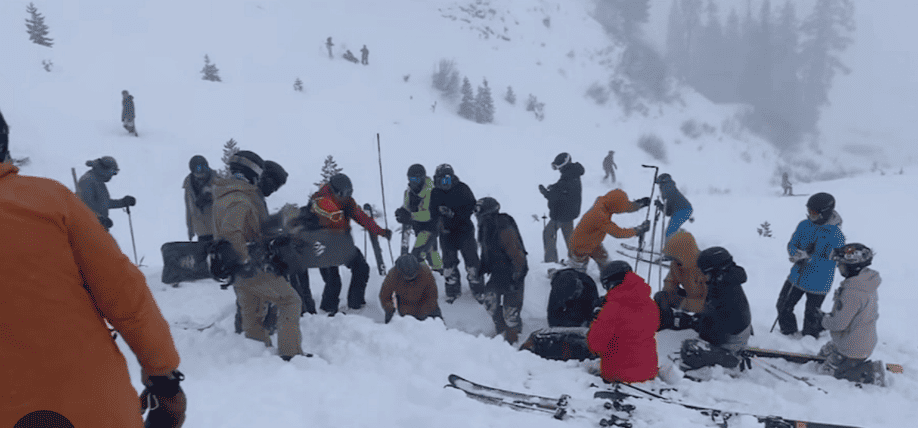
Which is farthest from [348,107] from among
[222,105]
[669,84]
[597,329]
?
[669,84]

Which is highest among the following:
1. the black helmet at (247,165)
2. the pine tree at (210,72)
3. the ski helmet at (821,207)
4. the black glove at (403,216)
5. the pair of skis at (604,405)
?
the pine tree at (210,72)

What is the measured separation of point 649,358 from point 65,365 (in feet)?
11.5

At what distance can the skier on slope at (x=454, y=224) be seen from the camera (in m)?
5.47

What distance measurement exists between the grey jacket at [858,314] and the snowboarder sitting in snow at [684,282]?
1.17m

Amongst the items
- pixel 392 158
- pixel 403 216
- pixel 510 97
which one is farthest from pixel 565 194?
pixel 510 97

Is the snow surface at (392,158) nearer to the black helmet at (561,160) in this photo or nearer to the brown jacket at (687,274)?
the brown jacket at (687,274)

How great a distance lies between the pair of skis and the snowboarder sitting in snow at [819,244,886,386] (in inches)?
55.6

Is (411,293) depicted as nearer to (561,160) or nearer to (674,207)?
(561,160)

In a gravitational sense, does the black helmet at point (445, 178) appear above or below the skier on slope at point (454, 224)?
above

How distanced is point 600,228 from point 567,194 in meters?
1.29

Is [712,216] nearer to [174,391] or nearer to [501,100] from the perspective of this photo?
[174,391]

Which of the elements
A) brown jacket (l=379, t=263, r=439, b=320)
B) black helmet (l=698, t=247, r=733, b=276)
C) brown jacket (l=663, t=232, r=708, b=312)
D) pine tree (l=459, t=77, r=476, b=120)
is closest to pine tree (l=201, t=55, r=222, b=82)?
pine tree (l=459, t=77, r=476, b=120)

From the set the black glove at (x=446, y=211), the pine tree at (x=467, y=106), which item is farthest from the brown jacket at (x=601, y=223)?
the pine tree at (x=467, y=106)

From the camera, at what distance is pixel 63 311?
125cm
